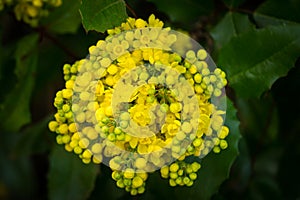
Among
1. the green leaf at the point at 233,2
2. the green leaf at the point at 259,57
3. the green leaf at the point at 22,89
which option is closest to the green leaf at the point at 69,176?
the green leaf at the point at 22,89

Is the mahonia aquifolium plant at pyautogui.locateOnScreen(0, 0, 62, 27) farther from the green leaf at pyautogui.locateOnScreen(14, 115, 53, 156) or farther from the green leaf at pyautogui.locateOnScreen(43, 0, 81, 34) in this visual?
the green leaf at pyautogui.locateOnScreen(14, 115, 53, 156)

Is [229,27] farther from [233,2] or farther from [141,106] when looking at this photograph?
[141,106]

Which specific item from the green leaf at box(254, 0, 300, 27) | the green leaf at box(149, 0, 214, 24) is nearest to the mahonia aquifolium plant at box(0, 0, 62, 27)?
the green leaf at box(149, 0, 214, 24)

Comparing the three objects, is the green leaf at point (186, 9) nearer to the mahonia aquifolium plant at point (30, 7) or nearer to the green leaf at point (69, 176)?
the mahonia aquifolium plant at point (30, 7)

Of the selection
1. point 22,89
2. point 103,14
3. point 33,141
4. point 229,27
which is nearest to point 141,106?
point 103,14

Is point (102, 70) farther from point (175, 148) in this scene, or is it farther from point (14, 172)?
point (14, 172)
